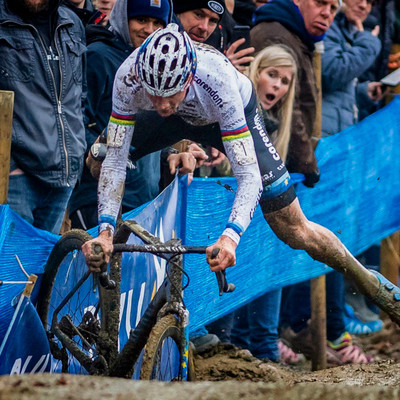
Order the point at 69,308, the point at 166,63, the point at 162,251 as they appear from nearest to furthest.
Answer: the point at 162,251
the point at 166,63
the point at 69,308

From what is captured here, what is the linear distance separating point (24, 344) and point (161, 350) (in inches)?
29.9

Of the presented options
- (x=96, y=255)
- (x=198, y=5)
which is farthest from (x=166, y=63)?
(x=198, y=5)

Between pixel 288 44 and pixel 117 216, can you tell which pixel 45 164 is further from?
pixel 288 44

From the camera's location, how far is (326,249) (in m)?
6.73

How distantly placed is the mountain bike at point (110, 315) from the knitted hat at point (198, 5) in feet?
6.94

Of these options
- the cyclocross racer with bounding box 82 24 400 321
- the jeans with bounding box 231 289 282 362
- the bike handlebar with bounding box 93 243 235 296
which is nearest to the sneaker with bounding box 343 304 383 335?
the jeans with bounding box 231 289 282 362

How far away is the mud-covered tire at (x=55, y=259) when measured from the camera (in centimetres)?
538

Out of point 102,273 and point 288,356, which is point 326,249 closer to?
point 288,356

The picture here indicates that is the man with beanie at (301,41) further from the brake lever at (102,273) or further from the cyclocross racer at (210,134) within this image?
the brake lever at (102,273)

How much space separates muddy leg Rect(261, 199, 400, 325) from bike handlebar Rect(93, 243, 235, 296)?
1643 millimetres

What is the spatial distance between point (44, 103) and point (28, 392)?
2884 millimetres

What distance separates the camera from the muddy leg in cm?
654

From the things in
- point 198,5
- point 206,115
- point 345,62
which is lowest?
point 345,62

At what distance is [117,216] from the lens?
18.9 feet
